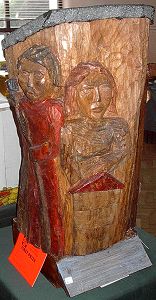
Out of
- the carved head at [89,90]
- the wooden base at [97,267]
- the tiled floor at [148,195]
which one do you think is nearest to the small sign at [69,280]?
the wooden base at [97,267]

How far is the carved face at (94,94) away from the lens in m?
0.81

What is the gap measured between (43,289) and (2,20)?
3.94 m

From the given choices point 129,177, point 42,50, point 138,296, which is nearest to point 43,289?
point 138,296

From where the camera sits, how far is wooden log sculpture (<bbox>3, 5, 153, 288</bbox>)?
801 millimetres

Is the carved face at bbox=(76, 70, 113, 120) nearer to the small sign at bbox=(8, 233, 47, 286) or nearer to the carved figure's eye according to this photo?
the carved figure's eye

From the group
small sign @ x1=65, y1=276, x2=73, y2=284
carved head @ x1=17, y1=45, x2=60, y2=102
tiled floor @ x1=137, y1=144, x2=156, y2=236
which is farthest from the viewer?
tiled floor @ x1=137, y1=144, x2=156, y2=236

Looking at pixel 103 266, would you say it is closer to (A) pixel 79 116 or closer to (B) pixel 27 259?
(B) pixel 27 259

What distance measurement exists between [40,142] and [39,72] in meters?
0.14

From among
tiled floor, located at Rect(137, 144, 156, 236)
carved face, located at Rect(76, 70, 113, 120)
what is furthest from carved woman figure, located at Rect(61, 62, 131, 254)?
tiled floor, located at Rect(137, 144, 156, 236)

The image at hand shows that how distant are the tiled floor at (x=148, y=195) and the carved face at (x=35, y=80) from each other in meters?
1.23

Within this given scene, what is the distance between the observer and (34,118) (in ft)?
2.76

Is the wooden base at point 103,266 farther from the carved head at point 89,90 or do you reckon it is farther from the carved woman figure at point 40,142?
the carved head at point 89,90

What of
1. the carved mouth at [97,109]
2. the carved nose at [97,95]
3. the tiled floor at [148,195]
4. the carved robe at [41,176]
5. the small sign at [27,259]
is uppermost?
the carved nose at [97,95]

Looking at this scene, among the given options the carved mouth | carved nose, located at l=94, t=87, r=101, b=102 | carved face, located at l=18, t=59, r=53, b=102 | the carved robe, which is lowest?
the carved robe
